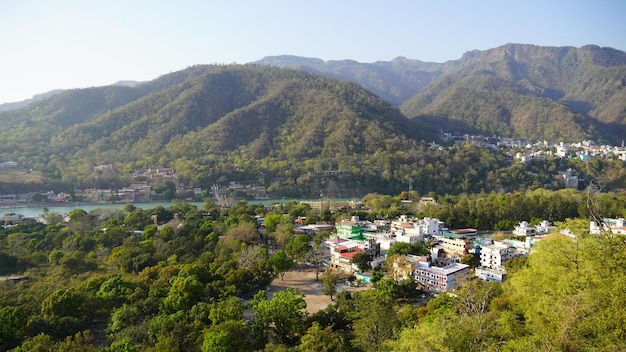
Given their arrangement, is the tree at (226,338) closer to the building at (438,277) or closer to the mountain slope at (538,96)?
the building at (438,277)

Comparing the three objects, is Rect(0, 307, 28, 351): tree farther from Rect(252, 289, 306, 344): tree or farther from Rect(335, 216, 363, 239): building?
Rect(335, 216, 363, 239): building

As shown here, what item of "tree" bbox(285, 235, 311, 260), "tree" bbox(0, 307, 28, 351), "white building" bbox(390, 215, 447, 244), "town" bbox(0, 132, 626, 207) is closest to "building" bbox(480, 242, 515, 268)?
"white building" bbox(390, 215, 447, 244)

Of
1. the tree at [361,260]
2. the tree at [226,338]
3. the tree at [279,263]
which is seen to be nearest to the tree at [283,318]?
the tree at [226,338]

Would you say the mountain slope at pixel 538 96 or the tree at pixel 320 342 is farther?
the mountain slope at pixel 538 96

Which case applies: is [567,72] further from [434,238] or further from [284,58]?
[434,238]

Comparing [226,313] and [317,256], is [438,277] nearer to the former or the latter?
[317,256]

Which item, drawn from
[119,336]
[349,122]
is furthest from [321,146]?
[119,336]
